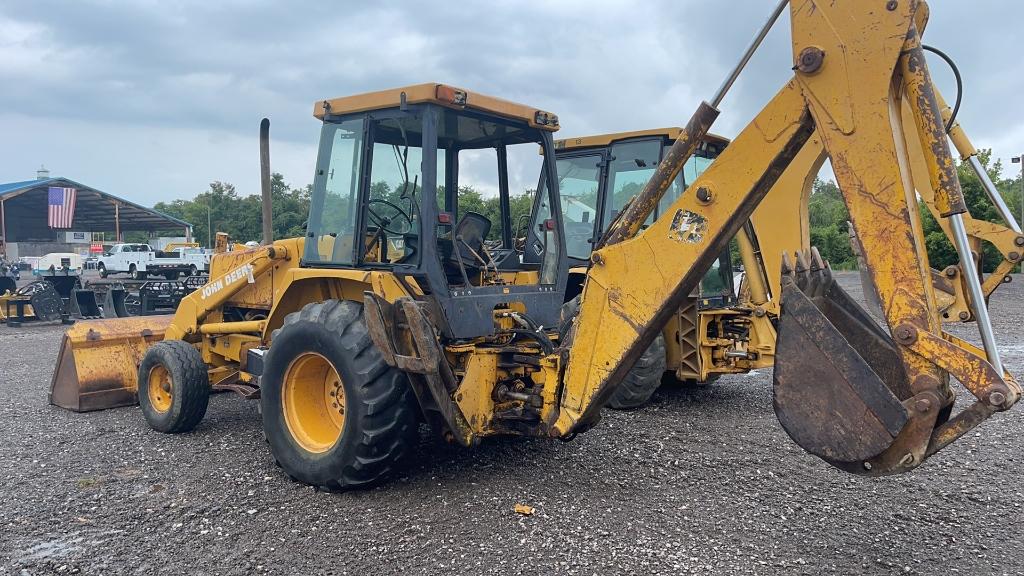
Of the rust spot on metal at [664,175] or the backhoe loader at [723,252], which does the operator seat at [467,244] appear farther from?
the rust spot on metal at [664,175]

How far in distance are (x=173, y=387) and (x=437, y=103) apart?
320 cm

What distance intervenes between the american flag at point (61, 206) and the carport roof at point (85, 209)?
1.10 ft

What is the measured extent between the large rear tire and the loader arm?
186 cm

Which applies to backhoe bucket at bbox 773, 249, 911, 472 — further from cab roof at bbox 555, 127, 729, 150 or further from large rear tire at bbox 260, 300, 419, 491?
cab roof at bbox 555, 127, 729, 150

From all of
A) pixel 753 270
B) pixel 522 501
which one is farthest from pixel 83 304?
pixel 522 501

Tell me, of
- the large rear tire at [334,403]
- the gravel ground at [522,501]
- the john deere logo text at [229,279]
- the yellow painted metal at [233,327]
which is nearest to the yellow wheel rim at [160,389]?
the gravel ground at [522,501]

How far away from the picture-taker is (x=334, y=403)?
487 cm

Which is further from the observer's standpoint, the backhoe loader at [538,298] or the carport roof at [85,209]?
the carport roof at [85,209]

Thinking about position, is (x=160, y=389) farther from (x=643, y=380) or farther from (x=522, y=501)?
(x=643, y=380)

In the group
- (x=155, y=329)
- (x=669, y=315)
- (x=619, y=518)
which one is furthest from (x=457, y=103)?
(x=155, y=329)

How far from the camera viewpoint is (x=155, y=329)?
711cm

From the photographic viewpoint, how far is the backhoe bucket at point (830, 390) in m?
2.88

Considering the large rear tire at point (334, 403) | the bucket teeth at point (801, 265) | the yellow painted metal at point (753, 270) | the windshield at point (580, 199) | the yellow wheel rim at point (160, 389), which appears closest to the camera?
the bucket teeth at point (801, 265)

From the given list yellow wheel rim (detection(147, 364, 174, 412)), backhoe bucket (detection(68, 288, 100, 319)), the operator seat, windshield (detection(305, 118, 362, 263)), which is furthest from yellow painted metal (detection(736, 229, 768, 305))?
backhoe bucket (detection(68, 288, 100, 319))
